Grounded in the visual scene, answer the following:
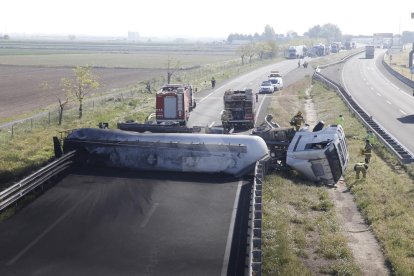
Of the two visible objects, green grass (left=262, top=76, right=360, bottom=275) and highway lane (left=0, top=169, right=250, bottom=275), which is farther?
Result: green grass (left=262, top=76, right=360, bottom=275)

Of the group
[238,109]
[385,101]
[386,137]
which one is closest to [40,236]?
[238,109]

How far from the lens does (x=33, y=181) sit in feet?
64.8

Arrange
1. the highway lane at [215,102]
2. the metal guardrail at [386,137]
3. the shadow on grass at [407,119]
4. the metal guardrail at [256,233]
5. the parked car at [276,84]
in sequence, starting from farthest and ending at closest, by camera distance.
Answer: the parked car at [276,84], the highway lane at [215,102], the shadow on grass at [407,119], the metal guardrail at [386,137], the metal guardrail at [256,233]

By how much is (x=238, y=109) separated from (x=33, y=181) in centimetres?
1762

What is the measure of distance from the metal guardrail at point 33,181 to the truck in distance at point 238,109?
13706 millimetres

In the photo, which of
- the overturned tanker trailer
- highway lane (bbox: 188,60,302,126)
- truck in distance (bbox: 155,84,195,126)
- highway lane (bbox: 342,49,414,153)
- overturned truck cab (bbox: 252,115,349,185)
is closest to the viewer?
the overturned tanker trailer

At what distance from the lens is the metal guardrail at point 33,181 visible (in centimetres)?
1794

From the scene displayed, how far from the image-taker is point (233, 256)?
14281 mm

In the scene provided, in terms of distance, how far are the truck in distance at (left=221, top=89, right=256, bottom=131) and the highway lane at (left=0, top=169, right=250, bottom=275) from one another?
12.8m

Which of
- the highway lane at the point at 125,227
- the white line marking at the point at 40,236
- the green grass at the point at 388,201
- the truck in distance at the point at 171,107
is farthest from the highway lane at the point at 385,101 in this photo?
the white line marking at the point at 40,236

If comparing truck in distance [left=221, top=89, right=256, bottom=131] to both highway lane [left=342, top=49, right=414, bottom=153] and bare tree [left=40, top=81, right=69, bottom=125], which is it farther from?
bare tree [left=40, top=81, right=69, bottom=125]

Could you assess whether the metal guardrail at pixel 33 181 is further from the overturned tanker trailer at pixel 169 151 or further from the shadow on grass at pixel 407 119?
the shadow on grass at pixel 407 119

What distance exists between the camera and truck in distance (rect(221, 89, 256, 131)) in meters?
34.2

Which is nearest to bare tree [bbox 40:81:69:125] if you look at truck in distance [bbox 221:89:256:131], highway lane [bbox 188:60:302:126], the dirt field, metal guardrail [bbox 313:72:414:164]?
the dirt field
